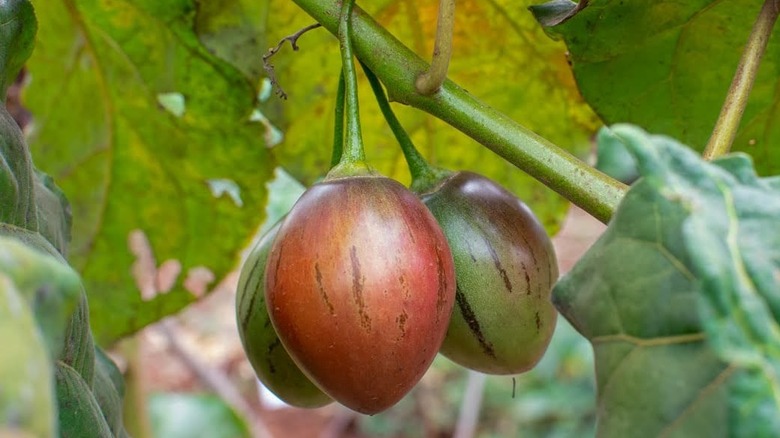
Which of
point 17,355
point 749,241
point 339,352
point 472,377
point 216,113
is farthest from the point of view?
point 472,377

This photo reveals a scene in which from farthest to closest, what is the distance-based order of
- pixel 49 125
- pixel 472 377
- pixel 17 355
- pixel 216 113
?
pixel 472 377
pixel 49 125
pixel 216 113
pixel 17 355

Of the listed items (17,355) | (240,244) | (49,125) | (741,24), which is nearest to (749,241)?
(17,355)

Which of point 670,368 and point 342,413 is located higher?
point 670,368

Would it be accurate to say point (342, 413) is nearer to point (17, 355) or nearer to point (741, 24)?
point (741, 24)

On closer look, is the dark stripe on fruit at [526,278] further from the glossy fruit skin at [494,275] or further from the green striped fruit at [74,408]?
the green striped fruit at [74,408]

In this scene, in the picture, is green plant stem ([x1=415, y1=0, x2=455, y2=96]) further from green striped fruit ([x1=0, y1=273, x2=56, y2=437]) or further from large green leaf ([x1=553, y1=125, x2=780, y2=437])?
green striped fruit ([x1=0, y1=273, x2=56, y2=437])

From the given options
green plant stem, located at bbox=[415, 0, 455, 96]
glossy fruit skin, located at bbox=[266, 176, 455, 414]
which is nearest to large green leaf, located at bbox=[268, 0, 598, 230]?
green plant stem, located at bbox=[415, 0, 455, 96]
